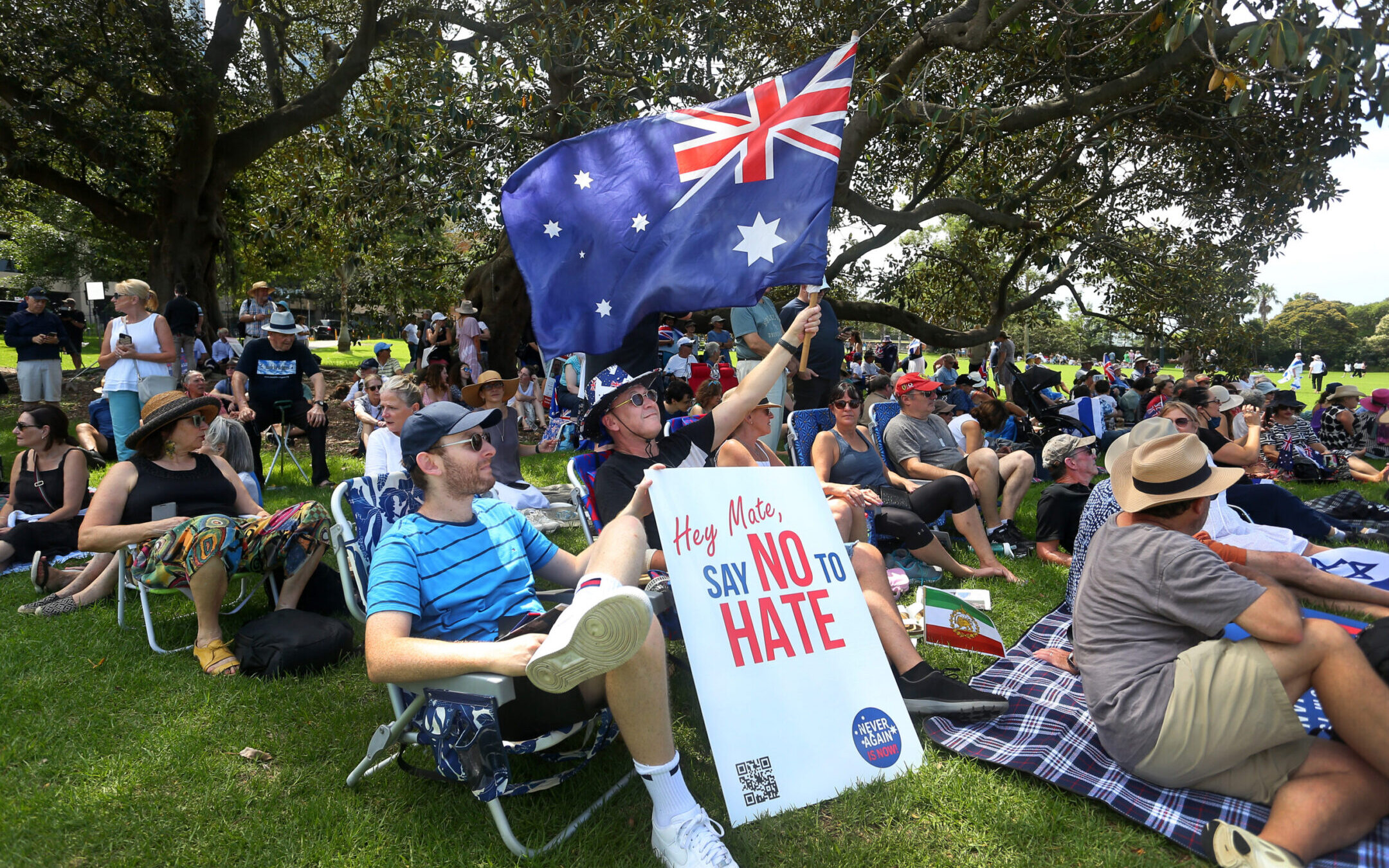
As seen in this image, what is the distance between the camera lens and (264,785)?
2920 millimetres

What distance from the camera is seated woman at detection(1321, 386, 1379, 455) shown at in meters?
9.38

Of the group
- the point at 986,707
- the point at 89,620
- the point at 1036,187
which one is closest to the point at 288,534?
the point at 89,620

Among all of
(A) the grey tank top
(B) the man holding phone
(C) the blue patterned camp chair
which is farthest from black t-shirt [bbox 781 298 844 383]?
(B) the man holding phone

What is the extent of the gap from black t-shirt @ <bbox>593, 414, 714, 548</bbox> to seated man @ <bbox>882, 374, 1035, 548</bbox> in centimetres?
259

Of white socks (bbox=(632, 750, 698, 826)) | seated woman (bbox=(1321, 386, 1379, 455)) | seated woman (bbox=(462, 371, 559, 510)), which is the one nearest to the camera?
white socks (bbox=(632, 750, 698, 826))

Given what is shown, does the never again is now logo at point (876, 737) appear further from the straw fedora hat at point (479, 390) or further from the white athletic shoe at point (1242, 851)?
the straw fedora hat at point (479, 390)

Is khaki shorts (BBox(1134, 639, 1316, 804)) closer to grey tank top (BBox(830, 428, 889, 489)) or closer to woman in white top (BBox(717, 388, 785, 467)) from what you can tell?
woman in white top (BBox(717, 388, 785, 467))

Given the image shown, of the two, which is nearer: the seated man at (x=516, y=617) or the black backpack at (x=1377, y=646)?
the seated man at (x=516, y=617)

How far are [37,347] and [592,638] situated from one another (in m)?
13.3

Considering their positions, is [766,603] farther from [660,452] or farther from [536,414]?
[536,414]

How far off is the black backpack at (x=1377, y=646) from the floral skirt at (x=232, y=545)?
Answer: 4.27 metres

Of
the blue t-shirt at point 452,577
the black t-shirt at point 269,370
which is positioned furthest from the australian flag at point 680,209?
the black t-shirt at point 269,370

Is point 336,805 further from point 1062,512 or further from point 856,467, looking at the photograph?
point 1062,512

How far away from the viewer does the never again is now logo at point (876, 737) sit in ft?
9.57
